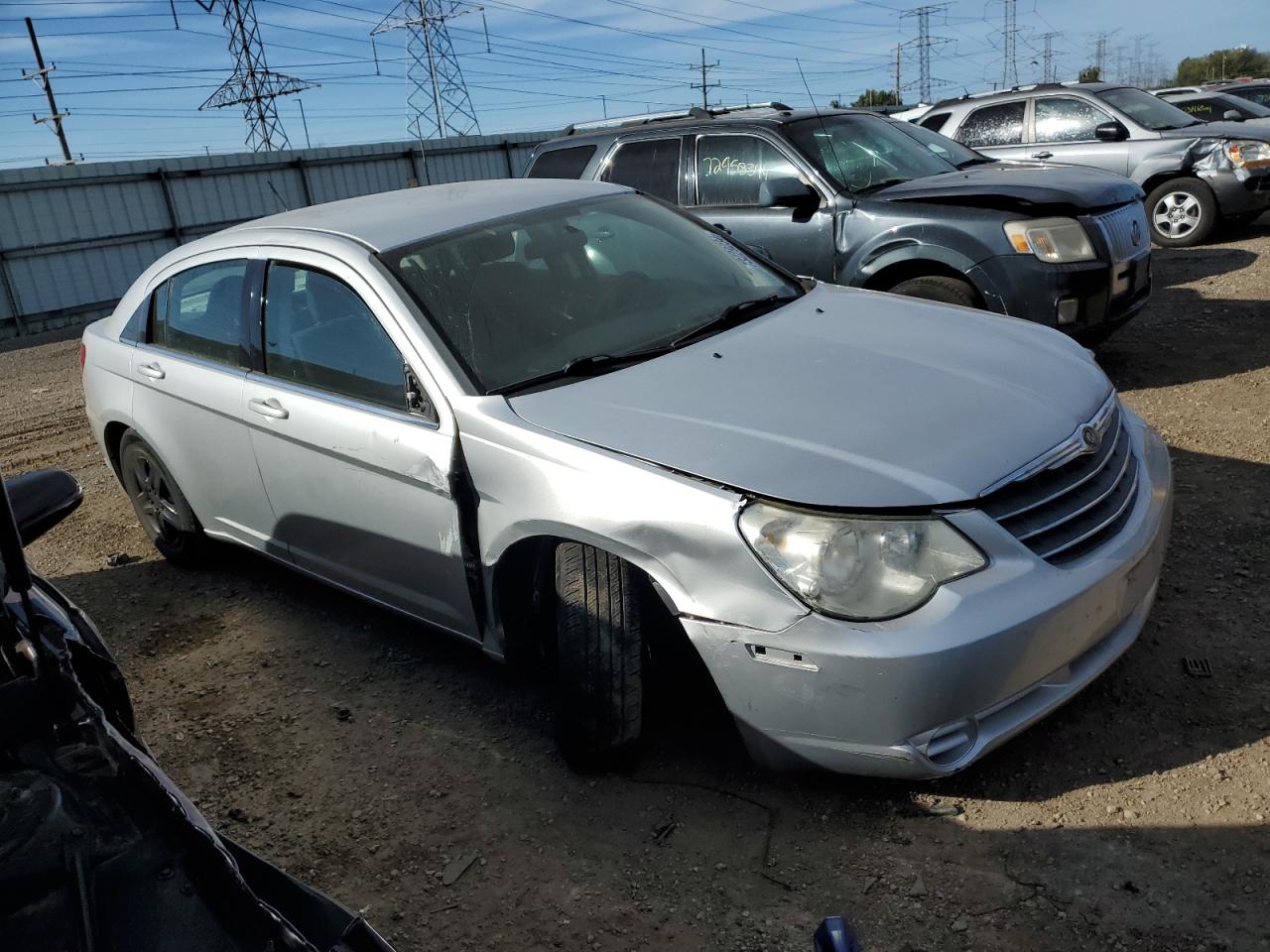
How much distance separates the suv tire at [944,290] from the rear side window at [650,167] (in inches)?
71.5

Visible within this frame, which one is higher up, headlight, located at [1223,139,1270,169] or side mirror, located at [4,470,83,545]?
side mirror, located at [4,470,83,545]

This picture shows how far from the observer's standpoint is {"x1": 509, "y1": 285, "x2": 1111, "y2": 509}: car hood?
261 centimetres

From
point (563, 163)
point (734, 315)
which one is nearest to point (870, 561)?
point (734, 315)

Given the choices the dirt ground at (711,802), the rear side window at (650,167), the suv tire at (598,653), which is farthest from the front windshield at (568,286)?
the rear side window at (650,167)

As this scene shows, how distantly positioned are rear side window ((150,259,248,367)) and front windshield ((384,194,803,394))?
917 millimetres

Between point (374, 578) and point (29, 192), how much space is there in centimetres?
1686

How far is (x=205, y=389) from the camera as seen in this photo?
164 inches

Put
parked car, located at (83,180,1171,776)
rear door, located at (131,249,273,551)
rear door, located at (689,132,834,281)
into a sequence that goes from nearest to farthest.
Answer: parked car, located at (83,180,1171,776), rear door, located at (131,249,273,551), rear door, located at (689,132,834,281)

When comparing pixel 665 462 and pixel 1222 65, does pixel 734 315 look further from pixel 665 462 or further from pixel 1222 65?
pixel 1222 65

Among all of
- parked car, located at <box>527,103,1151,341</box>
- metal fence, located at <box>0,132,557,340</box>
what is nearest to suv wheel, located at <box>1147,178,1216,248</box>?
parked car, located at <box>527,103,1151,341</box>

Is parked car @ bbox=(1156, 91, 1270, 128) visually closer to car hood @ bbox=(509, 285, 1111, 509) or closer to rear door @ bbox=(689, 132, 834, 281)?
rear door @ bbox=(689, 132, 834, 281)

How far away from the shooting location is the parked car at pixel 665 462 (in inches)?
99.8

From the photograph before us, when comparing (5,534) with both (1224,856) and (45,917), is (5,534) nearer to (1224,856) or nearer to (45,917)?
(45,917)

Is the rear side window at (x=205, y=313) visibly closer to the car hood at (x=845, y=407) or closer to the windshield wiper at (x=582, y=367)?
the windshield wiper at (x=582, y=367)
